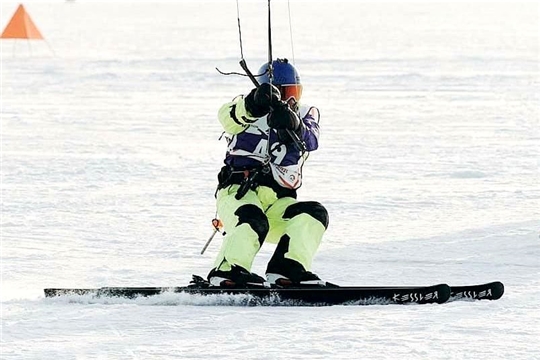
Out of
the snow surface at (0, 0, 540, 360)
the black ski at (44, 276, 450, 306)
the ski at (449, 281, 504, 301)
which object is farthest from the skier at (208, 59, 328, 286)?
the ski at (449, 281, 504, 301)

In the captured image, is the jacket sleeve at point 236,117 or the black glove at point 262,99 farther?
the jacket sleeve at point 236,117

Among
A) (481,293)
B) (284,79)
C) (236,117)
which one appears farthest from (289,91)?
(481,293)

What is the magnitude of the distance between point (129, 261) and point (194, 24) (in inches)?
1441

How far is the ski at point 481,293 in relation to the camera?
14.0 feet

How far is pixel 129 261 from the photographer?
5480mm

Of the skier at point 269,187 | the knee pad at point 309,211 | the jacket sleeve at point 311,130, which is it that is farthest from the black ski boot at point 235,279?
the jacket sleeve at point 311,130

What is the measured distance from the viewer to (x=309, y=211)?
15.2 feet

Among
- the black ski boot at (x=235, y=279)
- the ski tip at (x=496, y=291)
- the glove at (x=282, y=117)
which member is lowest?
the ski tip at (x=496, y=291)

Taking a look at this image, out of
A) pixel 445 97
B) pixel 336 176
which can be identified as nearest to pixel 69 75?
pixel 445 97

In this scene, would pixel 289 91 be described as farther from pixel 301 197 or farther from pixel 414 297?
pixel 301 197

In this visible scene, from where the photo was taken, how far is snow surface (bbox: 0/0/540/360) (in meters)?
3.75

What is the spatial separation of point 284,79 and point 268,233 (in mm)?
678

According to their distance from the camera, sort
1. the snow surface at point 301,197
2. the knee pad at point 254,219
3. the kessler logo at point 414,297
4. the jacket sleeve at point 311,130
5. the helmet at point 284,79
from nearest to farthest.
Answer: the snow surface at point 301,197
the kessler logo at point 414,297
the knee pad at point 254,219
the jacket sleeve at point 311,130
the helmet at point 284,79

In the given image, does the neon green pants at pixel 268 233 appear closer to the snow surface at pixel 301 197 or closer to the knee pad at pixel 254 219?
the knee pad at pixel 254 219
